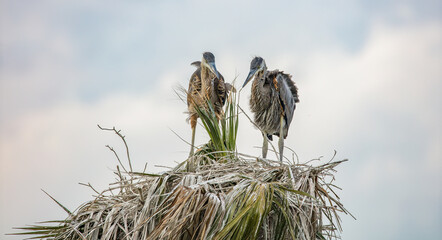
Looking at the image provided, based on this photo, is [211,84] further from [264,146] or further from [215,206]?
[215,206]

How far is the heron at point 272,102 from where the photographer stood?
10.2 meters

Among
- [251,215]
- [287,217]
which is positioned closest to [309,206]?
[287,217]

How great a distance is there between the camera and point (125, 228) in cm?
578

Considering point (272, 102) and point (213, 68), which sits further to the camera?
point (272, 102)

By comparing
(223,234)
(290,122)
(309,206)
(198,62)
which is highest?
(198,62)

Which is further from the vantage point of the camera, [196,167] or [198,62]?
[198,62]

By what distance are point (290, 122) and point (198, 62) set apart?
5.74 feet

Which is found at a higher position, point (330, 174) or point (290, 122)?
point (290, 122)

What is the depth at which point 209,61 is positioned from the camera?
32.7ft

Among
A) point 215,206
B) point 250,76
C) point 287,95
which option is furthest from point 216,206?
point 287,95

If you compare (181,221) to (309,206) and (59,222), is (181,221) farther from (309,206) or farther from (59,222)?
(59,222)

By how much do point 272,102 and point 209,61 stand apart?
1.17m

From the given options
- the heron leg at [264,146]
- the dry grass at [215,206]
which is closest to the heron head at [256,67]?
the heron leg at [264,146]

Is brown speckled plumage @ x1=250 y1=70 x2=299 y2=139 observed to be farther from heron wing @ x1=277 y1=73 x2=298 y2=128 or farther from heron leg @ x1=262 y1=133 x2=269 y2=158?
heron leg @ x1=262 y1=133 x2=269 y2=158
